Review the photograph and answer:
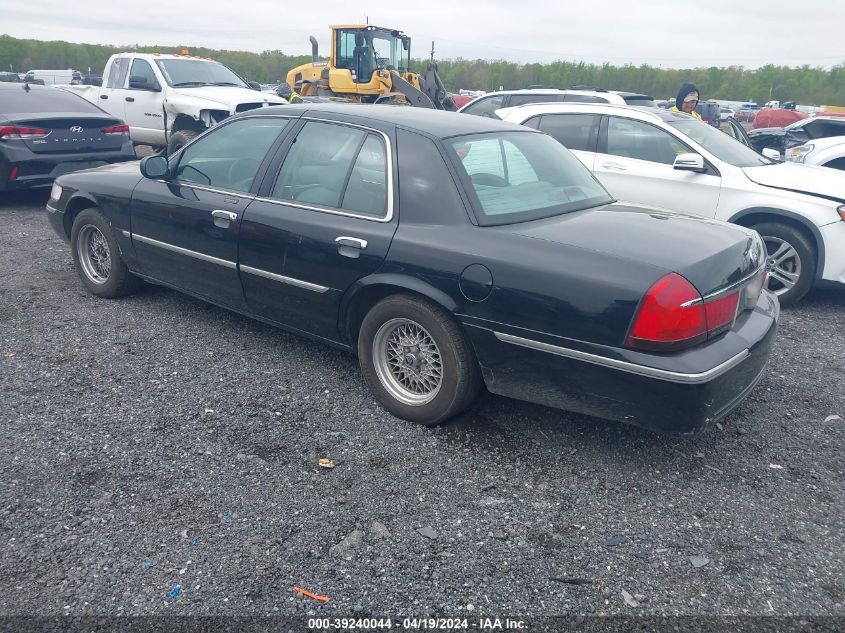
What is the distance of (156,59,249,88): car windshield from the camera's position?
39.0 feet

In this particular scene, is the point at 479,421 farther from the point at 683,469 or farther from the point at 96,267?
the point at 96,267

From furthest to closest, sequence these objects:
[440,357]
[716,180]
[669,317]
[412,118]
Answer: [716,180] → [412,118] → [440,357] → [669,317]

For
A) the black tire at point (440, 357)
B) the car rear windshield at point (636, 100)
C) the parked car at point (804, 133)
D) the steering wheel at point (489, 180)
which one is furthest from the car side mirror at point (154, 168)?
the parked car at point (804, 133)

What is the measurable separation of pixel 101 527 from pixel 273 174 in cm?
228

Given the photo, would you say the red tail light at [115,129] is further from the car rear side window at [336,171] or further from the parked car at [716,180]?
the car rear side window at [336,171]

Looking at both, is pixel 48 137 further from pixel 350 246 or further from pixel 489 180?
pixel 489 180

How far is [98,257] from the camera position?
5.54 metres

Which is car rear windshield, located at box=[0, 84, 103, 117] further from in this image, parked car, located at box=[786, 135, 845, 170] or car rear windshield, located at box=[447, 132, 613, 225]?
parked car, located at box=[786, 135, 845, 170]

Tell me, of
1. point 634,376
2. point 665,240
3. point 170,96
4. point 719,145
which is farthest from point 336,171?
point 170,96

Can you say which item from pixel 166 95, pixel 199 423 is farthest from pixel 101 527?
pixel 166 95

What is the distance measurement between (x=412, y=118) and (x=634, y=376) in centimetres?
206

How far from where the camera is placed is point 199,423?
3721 mm

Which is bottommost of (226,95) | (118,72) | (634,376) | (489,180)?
(634,376)

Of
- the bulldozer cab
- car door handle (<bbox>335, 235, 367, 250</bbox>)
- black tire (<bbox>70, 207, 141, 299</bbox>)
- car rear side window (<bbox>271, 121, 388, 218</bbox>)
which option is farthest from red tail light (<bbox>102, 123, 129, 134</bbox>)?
the bulldozer cab
